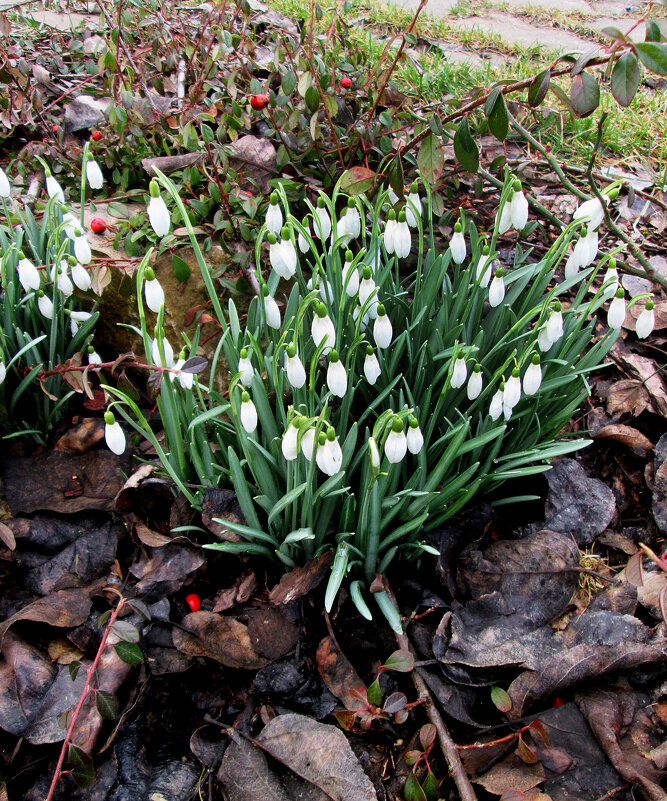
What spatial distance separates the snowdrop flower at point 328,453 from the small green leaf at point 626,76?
0.87 meters

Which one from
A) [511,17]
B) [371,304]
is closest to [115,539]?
[371,304]

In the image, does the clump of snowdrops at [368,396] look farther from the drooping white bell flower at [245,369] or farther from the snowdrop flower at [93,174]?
the snowdrop flower at [93,174]

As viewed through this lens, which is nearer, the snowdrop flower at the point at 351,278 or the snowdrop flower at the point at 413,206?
the snowdrop flower at the point at 351,278

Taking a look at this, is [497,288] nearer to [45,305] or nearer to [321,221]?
[321,221]

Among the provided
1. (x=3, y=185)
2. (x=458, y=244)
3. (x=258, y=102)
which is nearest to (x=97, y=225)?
(x=3, y=185)

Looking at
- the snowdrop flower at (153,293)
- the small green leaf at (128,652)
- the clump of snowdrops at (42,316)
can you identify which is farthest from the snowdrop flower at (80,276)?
the small green leaf at (128,652)

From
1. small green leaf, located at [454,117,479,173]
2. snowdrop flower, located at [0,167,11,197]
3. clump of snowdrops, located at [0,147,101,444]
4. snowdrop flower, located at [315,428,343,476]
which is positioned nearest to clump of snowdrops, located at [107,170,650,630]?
snowdrop flower, located at [315,428,343,476]

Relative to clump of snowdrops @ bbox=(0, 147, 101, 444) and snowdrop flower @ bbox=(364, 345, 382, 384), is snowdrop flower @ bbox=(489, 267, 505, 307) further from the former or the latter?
clump of snowdrops @ bbox=(0, 147, 101, 444)

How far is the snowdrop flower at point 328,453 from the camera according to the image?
125 centimetres

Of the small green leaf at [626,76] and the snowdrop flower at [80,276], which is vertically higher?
the small green leaf at [626,76]

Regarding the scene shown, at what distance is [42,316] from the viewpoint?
2.00m

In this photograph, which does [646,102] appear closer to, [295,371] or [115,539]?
[295,371]

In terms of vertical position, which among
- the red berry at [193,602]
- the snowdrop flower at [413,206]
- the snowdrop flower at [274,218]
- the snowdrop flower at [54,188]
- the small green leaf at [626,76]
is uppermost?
the small green leaf at [626,76]

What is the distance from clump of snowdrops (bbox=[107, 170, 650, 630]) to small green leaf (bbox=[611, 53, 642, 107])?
0.35 meters
